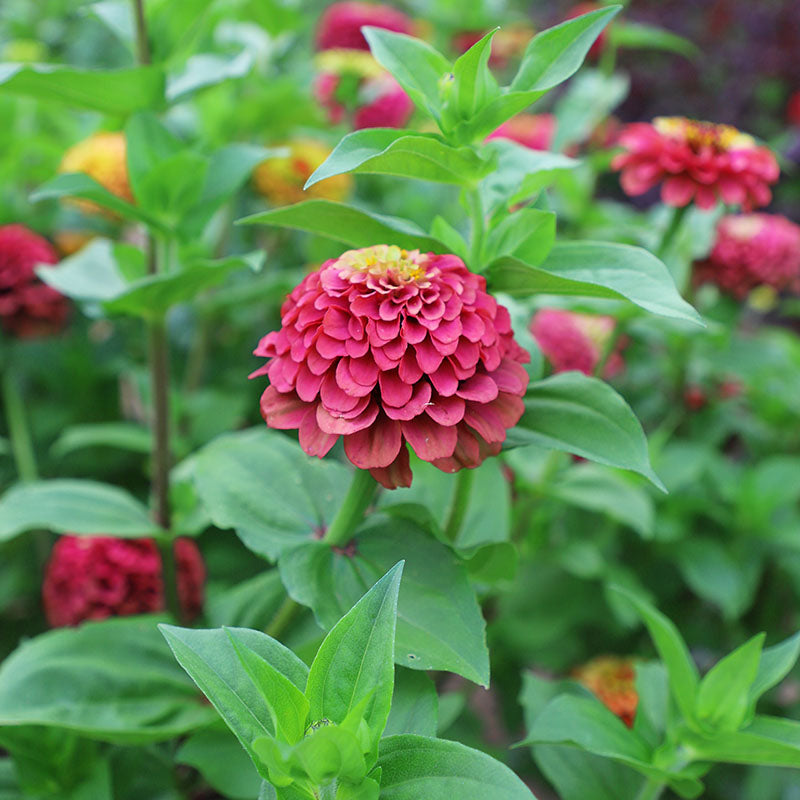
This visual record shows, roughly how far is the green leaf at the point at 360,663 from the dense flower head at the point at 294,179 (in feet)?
3.08

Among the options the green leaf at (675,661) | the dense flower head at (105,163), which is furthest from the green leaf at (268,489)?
the dense flower head at (105,163)

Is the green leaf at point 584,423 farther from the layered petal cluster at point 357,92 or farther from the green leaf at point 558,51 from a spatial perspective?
the layered petal cluster at point 357,92

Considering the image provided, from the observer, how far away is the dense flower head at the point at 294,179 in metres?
1.27

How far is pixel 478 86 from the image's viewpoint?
0.53m

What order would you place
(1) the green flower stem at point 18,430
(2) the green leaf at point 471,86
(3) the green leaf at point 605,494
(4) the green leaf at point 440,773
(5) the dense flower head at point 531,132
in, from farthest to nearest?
(5) the dense flower head at point 531,132 < (1) the green flower stem at point 18,430 < (3) the green leaf at point 605,494 < (2) the green leaf at point 471,86 < (4) the green leaf at point 440,773

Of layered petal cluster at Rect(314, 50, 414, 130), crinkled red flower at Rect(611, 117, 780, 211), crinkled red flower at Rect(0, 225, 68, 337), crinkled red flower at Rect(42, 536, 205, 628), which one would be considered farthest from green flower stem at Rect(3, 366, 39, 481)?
crinkled red flower at Rect(611, 117, 780, 211)

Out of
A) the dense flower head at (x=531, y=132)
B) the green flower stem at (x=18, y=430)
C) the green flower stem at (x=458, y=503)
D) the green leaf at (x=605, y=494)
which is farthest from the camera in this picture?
the dense flower head at (x=531, y=132)

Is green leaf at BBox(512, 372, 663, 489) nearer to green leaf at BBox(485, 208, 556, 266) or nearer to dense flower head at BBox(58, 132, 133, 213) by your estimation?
green leaf at BBox(485, 208, 556, 266)

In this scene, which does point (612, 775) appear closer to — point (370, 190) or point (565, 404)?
point (565, 404)

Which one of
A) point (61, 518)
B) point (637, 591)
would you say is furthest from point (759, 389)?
point (61, 518)

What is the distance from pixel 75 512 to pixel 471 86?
1.73 ft

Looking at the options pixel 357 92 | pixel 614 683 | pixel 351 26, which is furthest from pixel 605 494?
pixel 351 26

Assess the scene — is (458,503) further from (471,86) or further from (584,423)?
(471,86)

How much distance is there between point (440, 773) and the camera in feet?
1.42
